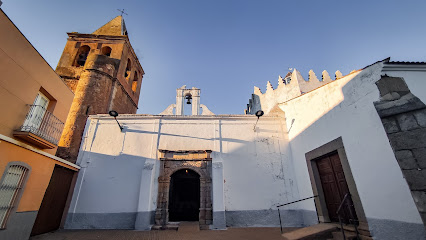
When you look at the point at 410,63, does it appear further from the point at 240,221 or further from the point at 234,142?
the point at 240,221

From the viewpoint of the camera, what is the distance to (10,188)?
545 centimetres

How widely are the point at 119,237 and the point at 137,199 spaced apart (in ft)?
5.90

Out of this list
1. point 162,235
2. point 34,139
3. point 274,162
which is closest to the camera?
point 34,139

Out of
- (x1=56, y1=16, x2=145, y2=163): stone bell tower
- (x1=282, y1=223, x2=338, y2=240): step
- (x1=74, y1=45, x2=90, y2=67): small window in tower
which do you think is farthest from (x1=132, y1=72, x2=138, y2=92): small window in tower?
(x1=282, y1=223, x2=338, y2=240): step

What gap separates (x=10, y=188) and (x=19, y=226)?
46.8 inches

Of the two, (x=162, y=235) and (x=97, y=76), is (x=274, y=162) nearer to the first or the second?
(x=162, y=235)

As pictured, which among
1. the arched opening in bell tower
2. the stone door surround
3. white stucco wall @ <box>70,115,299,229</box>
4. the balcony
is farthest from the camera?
the arched opening in bell tower

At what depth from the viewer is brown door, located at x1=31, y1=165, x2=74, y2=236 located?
6695mm

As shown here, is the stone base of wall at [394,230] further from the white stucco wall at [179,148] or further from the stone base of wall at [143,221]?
the stone base of wall at [143,221]

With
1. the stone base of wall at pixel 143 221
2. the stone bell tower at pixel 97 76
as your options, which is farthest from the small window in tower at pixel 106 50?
the stone base of wall at pixel 143 221

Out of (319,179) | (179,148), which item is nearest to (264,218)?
(319,179)

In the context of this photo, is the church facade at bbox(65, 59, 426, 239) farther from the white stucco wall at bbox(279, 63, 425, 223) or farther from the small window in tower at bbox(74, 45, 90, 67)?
the small window in tower at bbox(74, 45, 90, 67)

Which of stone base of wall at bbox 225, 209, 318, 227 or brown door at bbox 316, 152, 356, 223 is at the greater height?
brown door at bbox 316, 152, 356, 223

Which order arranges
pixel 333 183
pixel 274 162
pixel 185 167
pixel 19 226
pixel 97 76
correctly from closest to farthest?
pixel 19 226 → pixel 333 183 → pixel 185 167 → pixel 274 162 → pixel 97 76
